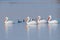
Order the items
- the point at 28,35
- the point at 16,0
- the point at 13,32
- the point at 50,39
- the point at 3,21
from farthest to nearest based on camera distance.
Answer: the point at 16,0
the point at 3,21
the point at 13,32
the point at 28,35
the point at 50,39

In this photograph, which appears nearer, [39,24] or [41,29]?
[41,29]

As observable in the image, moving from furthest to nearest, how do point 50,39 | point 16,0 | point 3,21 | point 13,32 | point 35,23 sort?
point 16,0, point 3,21, point 35,23, point 13,32, point 50,39

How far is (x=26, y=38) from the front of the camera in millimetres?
2998

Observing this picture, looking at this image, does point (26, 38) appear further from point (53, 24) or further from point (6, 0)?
point (6, 0)

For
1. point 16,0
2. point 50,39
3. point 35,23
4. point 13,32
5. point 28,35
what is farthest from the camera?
point 16,0

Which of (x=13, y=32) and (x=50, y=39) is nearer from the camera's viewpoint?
(x=50, y=39)

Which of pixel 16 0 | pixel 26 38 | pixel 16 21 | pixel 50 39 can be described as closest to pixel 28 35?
pixel 26 38

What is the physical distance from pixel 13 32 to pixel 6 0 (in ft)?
16.3

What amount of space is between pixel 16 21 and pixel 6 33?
1072 mm

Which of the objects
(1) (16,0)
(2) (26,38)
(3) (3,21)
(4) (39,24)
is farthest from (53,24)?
(1) (16,0)

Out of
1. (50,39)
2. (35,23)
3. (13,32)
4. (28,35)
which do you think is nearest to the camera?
(50,39)

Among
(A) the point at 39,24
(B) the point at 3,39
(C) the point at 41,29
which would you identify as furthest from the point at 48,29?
(B) the point at 3,39

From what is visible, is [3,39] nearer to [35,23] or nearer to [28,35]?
[28,35]

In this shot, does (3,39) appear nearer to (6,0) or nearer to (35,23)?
(35,23)
